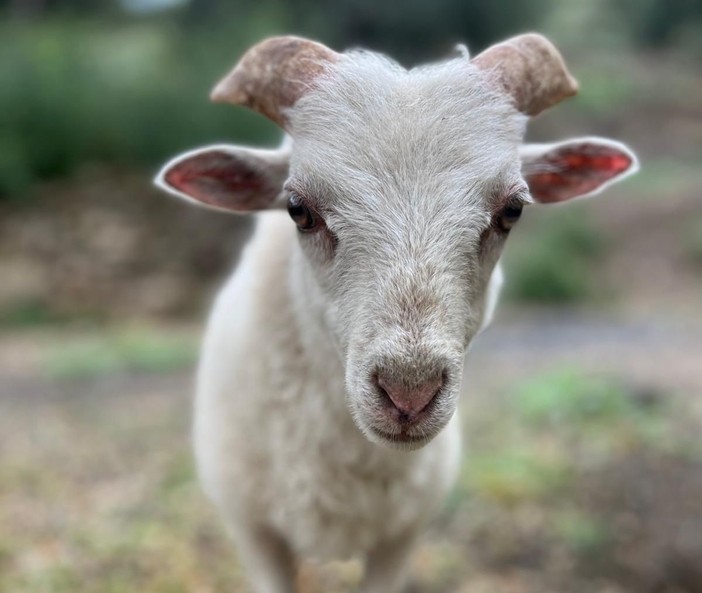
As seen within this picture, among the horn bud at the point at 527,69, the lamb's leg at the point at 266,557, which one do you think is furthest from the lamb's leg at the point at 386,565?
the horn bud at the point at 527,69

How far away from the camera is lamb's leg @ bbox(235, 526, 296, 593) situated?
262 cm

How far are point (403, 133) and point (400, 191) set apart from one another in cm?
14

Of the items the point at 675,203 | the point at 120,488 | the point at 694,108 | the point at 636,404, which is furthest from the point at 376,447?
the point at 694,108

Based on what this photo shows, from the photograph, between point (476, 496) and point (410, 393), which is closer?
point (410, 393)

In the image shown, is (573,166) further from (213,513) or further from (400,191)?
(213,513)

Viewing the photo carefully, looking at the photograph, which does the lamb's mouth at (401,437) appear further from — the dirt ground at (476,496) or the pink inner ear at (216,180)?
the dirt ground at (476,496)

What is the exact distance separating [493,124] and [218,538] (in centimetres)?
296

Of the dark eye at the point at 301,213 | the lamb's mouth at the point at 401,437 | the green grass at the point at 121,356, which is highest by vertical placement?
the dark eye at the point at 301,213

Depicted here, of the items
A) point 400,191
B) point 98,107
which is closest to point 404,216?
point 400,191

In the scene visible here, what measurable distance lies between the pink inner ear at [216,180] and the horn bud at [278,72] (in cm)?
22

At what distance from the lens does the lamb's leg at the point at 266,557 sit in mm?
2617

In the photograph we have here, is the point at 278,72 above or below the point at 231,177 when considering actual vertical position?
above

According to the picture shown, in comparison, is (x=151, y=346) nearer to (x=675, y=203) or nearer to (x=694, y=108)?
(x=675, y=203)

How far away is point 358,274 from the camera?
1.89 m
